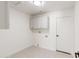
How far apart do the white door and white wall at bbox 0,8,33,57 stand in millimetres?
2105

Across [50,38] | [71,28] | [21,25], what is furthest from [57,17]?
[21,25]

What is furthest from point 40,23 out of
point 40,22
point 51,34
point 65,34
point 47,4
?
point 47,4

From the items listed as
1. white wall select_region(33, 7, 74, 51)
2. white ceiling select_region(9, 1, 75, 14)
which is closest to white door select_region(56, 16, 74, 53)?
white wall select_region(33, 7, 74, 51)

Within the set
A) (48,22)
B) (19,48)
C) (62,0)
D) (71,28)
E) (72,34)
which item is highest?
(62,0)

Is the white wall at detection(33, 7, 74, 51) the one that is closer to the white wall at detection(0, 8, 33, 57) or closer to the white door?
the white door

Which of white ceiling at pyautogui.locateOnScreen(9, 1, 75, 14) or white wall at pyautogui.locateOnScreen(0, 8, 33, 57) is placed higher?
white ceiling at pyautogui.locateOnScreen(9, 1, 75, 14)

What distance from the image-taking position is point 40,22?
212 inches

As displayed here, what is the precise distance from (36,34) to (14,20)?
6.75 ft

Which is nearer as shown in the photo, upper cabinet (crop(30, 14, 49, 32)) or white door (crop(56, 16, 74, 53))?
white door (crop(56, 16, 74, 53))

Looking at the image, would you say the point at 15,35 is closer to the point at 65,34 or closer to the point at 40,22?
the point at 40,22

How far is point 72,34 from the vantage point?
4.00 meters

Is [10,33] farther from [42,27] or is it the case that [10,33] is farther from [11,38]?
[42,27]

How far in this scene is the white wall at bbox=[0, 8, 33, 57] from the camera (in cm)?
367

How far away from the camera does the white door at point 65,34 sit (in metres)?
4.05
